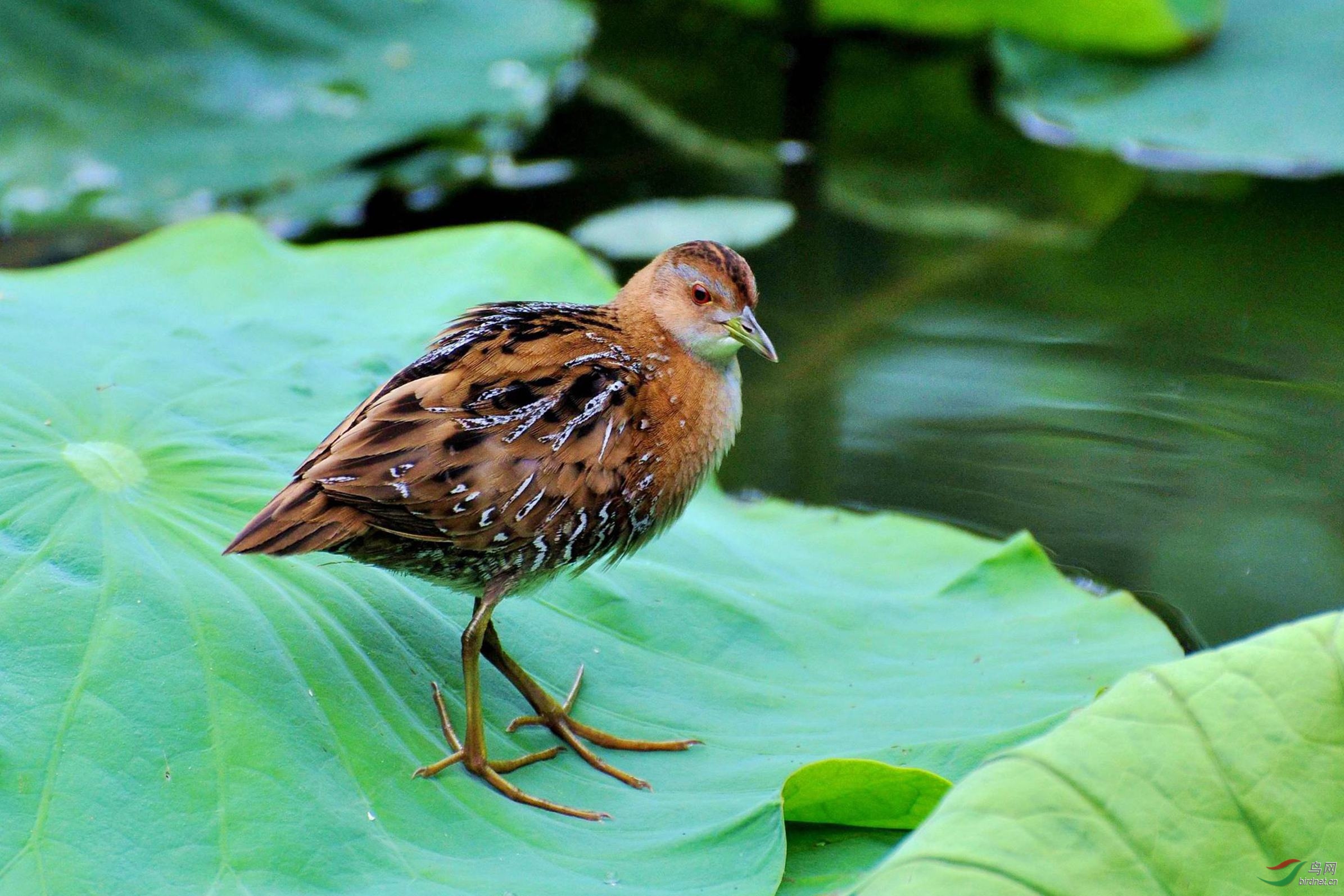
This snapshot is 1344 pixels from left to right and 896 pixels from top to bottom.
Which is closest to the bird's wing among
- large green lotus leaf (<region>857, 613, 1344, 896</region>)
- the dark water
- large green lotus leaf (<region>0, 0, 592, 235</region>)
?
large green lotus leaf (<region>857, 613, 1344, 896</region>)

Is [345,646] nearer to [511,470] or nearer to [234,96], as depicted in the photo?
[511,470]

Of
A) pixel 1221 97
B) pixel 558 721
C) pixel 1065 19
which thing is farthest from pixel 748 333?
pixel 1065 19

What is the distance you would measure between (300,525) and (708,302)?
1207 mm

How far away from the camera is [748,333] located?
3383 mm

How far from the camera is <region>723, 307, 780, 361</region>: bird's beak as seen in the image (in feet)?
11.1

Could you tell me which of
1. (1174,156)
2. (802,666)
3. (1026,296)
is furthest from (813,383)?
(1174,156)

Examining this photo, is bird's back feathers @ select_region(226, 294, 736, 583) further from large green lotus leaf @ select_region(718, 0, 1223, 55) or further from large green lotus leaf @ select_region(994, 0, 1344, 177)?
large green lotus leaf @ select_region(718, 0, 1223, 55)

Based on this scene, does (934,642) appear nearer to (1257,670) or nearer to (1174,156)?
(1257,670)

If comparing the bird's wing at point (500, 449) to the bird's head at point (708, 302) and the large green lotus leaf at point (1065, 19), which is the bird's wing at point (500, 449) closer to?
the bird's head at point (708, 302)

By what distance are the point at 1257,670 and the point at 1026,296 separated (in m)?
4.14

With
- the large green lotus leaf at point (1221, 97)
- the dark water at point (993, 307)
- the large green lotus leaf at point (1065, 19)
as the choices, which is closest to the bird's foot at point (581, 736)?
the dark water at point (993, 307)

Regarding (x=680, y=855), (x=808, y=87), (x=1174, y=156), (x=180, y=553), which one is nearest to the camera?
(x=680, y=855)

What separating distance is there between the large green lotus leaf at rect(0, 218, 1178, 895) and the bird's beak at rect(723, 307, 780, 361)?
640 mm

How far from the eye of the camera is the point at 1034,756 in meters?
2.10
